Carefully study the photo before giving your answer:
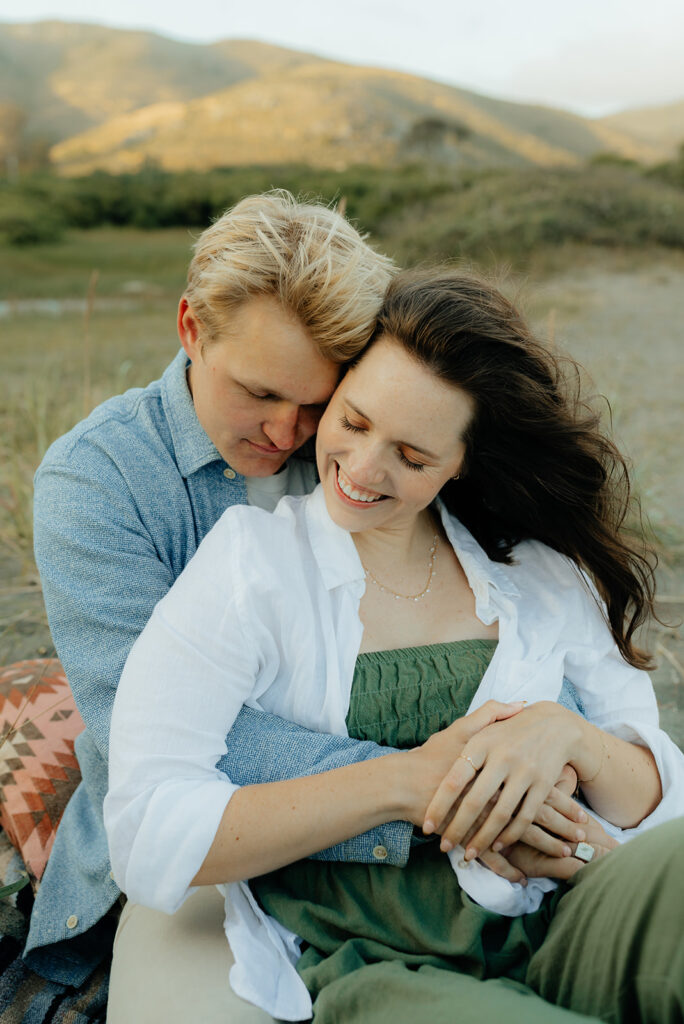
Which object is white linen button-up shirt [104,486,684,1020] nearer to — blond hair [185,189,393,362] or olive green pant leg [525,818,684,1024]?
olive green pant leg [525,818,684,1024]

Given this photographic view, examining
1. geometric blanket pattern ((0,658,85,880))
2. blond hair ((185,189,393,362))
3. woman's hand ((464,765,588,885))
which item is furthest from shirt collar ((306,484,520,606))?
geometric blanket pattern ((0,658,85,880))

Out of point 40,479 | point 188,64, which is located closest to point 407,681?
point 40,479

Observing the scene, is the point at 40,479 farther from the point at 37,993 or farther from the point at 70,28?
the point at 70,28

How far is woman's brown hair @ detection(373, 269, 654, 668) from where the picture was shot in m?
1.93

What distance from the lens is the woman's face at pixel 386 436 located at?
6.20 ft

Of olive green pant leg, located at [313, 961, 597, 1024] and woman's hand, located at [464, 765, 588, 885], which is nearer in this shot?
olive green pant leg, located at [313, 961, 597, 1024]

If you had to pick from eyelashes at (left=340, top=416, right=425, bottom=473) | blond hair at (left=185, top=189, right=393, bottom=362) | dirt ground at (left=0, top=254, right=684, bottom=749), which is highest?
A: blond hair at (left=185, top=189, right=393, bottom=362)

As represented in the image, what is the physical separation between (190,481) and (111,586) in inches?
14.6

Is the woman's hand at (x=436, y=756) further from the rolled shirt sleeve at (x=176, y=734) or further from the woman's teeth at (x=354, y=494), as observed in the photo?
the woman's teeth at (x=354, y=494)

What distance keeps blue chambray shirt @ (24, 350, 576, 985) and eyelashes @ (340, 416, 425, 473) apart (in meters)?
0.36

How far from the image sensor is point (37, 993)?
2.08 metres

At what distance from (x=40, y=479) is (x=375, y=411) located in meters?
0.80

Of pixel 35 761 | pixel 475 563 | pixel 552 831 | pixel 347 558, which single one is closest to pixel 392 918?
pixel 552 831

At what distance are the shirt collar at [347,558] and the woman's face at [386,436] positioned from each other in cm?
3
